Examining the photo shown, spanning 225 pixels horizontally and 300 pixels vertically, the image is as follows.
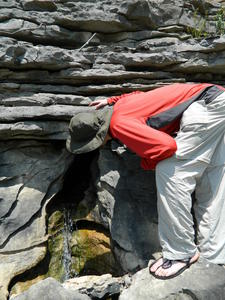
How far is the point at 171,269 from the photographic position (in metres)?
4.66

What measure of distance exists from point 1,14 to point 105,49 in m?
2.09

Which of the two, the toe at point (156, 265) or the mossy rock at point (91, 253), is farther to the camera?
the mossy rock at point (91, 253)

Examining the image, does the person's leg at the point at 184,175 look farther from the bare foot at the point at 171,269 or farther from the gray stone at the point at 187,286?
the gray stone at the point at 187,286

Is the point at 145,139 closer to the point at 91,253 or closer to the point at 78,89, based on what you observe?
the point at 78,89

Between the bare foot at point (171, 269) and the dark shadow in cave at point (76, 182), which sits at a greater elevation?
the bare foot at point (171, 269)

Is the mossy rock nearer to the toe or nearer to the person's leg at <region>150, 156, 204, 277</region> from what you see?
the toe

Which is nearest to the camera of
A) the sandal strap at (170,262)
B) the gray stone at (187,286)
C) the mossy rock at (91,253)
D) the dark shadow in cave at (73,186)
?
the gray stone at (187,286)

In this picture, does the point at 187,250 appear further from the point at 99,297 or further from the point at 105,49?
the point at 105,49

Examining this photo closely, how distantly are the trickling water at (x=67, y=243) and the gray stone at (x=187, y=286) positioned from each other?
202cm

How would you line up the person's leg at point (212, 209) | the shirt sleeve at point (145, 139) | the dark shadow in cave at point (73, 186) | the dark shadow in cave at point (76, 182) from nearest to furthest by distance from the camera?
the shirt sleeve at point (145, 139)
the person's leg at point (212, 209)
the dark shadow in cave at point (73, 186)
the dark shadow in cave at point (76, 182)

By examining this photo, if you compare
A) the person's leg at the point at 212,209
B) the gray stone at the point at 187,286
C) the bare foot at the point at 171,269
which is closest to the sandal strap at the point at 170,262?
the bare foot at the point at 171,269

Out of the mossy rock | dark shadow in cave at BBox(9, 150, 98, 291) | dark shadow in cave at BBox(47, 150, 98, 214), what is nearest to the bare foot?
the mossy rock

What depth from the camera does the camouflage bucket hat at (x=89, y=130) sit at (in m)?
5.01

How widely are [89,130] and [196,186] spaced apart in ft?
5.84
